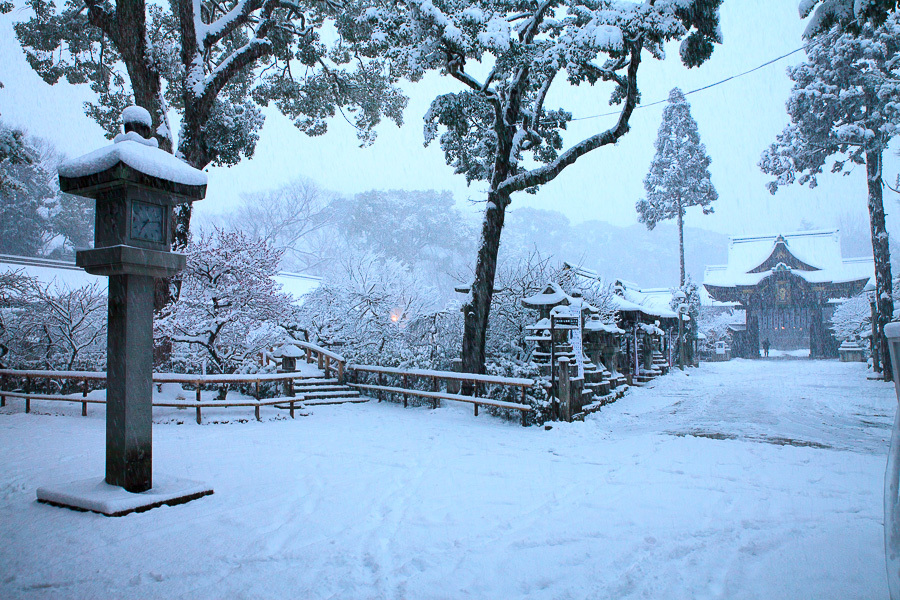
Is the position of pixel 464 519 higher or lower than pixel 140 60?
lower

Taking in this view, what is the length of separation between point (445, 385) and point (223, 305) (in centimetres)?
543

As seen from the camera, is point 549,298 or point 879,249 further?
point 879,249

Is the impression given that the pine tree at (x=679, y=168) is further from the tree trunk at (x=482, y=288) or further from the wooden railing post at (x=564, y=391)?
the wooden railing post at (x=564, y=391)

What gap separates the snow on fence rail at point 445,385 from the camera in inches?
376

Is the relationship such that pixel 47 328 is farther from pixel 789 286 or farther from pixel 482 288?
pixel 789 286

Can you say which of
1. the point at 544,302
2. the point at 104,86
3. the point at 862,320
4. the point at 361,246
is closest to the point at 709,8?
the point at 544,302

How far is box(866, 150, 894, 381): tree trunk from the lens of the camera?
17.4m

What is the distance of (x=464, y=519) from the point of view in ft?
14.5

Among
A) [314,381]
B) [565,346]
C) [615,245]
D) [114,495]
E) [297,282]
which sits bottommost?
[114,495]

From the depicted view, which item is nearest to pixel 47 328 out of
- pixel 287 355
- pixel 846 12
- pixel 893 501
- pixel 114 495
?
pixel 287 355

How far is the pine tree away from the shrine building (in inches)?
285

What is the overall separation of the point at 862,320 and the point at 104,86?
3647cm

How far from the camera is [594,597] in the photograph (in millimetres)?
3074

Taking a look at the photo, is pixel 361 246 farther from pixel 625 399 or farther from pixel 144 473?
pixel 144 473
